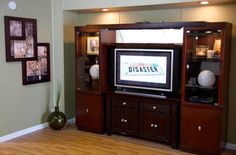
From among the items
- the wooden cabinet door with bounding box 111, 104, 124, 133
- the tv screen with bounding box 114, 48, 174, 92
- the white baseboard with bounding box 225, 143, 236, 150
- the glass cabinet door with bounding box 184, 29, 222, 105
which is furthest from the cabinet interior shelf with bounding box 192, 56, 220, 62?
the wooden cabinet door with bounding box 111, 104, 124, 133

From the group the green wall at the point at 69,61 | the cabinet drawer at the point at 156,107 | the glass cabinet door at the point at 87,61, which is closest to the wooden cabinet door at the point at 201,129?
the cabinet drawer at the point at 156,107

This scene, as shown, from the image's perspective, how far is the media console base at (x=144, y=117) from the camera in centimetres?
420

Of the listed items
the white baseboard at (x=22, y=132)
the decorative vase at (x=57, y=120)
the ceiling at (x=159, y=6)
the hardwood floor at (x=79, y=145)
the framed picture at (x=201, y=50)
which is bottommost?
the hardwood floor at (x=79, y=145)

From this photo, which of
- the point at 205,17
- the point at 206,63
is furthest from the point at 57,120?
the point at 205,17

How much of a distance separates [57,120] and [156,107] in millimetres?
1727

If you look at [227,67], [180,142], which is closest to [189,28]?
[227,67]

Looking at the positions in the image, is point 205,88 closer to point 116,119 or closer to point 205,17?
point 205,17

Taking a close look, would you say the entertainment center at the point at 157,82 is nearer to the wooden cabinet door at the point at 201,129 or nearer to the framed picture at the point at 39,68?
the wooden cabinet door at the point at 201,129

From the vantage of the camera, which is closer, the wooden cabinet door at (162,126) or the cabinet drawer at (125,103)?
the wooden cabinet door at (162,126)

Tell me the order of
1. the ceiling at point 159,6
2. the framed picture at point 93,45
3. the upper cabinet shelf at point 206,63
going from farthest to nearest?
the framed picture at point 93,45, the ceiling at point 159,6, the upper cabinet shelf at point 206,63

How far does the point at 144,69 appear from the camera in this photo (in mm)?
4434

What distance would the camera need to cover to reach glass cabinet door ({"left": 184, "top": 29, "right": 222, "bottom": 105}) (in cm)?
390

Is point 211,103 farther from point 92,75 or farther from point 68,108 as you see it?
point 68,108

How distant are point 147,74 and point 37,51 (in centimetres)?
191
